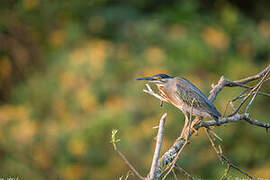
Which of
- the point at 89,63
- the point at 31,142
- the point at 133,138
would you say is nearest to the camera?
the point at 133,138

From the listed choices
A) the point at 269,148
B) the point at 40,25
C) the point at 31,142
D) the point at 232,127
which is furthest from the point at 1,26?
the point at 269,148

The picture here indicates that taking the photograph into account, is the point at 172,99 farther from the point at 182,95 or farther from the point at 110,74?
the point at 110,74

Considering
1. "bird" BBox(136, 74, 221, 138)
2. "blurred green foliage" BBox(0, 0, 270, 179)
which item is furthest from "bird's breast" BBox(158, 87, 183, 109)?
"blurred green foliage" BBox(0, 0, 270, 179)

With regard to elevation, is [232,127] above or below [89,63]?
below

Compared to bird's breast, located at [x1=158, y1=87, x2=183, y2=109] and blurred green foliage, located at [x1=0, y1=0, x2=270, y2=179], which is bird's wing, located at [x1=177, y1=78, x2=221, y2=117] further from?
blurred green foliage, located at [x1=0, y1=0, x2=270, y2=179]

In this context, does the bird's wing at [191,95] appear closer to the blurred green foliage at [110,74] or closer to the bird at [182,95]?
the bird at [182,95]

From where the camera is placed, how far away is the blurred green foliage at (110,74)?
317 inches

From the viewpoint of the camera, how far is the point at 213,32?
10172 millimetres

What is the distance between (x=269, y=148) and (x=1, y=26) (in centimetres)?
807

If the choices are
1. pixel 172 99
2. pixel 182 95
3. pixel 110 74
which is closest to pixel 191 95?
pixel 182 95

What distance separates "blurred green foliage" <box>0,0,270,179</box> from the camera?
8.05 meters

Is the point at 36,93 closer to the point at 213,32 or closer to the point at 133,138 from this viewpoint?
the point at 133,138

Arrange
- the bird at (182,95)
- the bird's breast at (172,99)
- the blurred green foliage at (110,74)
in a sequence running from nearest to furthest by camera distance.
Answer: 1. the bird at (182,95)
2. the bird's breast at (172,99)
3. the blurred green foliage at (110,74)

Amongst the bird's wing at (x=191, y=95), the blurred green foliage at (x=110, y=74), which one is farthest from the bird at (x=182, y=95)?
the blurred green foliage at (x=110, y=74)
